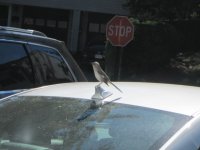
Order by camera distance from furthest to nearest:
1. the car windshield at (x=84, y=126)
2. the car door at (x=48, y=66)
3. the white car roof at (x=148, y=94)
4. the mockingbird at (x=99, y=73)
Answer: the car door at (x=48, y=66) → the mockingbird at (x=99, y=73) → the white car roof at (x=148, y=94) → the car windshield at (x=84, y=126)

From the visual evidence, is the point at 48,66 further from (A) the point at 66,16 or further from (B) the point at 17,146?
(A) the point at 66,16

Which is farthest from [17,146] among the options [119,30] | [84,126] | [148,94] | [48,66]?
[119,30]

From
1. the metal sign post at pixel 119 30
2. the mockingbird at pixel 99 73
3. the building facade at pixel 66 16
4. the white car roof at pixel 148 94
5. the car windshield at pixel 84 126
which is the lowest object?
the building facade at pixel 66 16

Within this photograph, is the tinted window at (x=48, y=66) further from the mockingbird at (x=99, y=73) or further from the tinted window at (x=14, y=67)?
the mockingbird at (x=99, y=73)

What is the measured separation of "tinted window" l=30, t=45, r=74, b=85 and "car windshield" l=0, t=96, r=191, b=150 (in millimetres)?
2127

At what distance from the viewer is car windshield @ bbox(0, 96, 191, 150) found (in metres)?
3.35

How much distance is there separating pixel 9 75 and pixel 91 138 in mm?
2532

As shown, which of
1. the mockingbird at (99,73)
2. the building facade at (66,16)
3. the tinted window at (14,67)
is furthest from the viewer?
the building facade at (66,16)

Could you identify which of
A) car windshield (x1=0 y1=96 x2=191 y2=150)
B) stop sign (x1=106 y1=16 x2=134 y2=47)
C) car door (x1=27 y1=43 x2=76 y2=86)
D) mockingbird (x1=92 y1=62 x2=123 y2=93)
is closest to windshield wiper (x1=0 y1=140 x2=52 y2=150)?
car windshield (x1=0 y1=96 x2=191 y2=150)

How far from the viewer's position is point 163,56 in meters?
26.4

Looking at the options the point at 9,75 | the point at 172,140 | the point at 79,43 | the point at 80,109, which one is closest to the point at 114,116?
the point at 80,109

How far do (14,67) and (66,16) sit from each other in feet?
118

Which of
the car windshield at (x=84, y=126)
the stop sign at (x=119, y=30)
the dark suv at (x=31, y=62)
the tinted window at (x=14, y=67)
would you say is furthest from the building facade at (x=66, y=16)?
the car windshield at (x=84, y=126)

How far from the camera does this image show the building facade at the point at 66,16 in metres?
39.6
